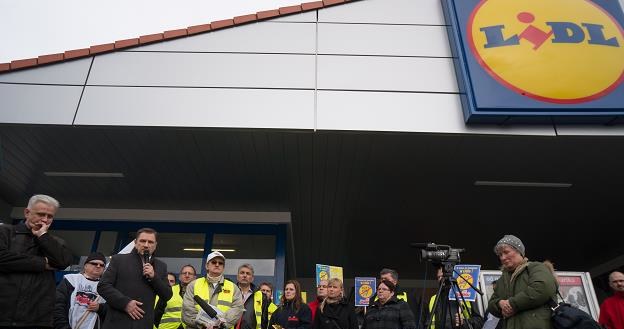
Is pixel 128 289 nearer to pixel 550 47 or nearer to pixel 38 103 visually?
pixel 38 103

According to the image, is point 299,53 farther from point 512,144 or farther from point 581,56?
point 581,56

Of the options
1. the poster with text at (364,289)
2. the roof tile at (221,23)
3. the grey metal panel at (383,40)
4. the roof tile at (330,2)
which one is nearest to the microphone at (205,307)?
the poster with text at (364,289)

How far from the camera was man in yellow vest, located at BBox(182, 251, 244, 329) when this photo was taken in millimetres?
4082

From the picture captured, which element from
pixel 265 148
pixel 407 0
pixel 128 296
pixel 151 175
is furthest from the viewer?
pixel 151 175

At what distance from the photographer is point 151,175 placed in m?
7.81

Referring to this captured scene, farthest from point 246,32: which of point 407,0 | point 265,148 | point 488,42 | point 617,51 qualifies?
point 617,51

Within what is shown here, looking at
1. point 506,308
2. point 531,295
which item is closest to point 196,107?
point 506,308

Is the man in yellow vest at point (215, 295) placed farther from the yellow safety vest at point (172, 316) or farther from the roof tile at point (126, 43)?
the roof tile at point (126, 43)

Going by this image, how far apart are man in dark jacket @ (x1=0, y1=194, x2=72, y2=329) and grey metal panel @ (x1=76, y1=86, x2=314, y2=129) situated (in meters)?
3.14

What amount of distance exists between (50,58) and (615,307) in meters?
8.16

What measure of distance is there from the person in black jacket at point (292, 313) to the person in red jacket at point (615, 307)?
3458 mm

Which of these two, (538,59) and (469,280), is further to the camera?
(469,280)

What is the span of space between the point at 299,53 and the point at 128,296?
14.4ft

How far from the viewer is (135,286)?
3.62m
